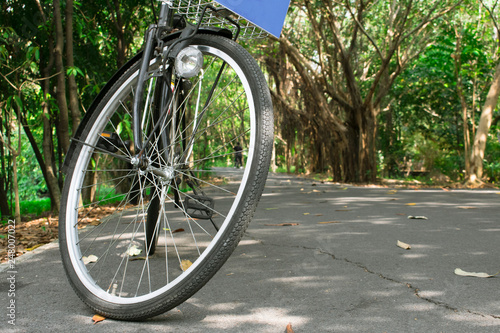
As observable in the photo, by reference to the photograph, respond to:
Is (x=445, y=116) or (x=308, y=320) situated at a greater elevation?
(x=445, y=116)

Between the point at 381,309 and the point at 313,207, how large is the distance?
138 inches

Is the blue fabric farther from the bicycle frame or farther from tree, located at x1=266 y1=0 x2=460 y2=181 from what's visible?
tree, located at x1=266 y1=0 x2=460 y2=181

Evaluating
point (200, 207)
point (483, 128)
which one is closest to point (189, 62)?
point (200, 207)

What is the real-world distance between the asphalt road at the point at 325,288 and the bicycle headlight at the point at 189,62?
994 millimetres

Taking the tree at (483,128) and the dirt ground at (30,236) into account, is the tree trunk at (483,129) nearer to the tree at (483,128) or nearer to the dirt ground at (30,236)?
the tree at (483,128)

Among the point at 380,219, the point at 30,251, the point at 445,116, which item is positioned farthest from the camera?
the point at 445,116

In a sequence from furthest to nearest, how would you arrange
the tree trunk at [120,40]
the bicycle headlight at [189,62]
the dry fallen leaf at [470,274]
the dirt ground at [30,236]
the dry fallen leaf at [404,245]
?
the tree trunk at [120,40] < the dirt ground at [30,236] < the dry fallen leaf at [404,245] < the dry fallen leaf at [470,274] < the bicycle headlight at [189,62]

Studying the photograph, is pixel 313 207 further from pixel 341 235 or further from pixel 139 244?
pixel 139 244

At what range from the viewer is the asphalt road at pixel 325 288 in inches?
64.8

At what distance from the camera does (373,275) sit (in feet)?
7.30

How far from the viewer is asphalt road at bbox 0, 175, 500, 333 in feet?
5.40

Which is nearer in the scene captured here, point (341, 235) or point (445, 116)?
point (341, 235)

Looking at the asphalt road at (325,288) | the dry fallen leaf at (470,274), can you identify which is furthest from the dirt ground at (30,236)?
the dry fallen leaf at (470,274)

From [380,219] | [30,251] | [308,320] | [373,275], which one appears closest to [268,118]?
[308,320]
